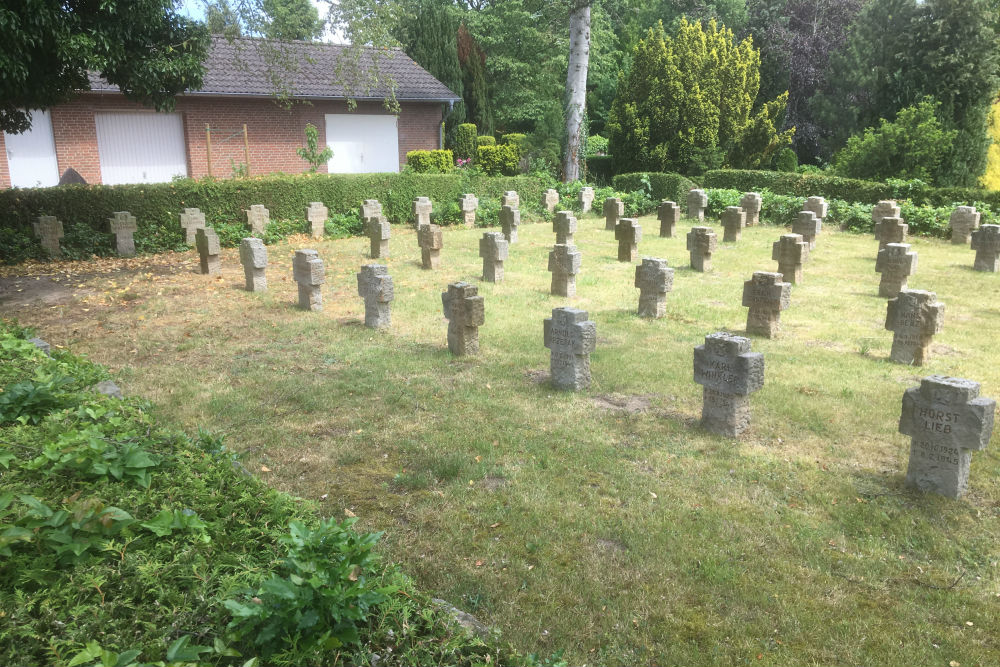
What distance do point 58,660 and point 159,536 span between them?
68 centimetres

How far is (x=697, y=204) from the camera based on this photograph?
791 inches

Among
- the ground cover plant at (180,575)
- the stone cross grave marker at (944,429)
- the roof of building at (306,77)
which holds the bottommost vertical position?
the stone cross grave marker at (944,429)

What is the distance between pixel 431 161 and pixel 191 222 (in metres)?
10.5

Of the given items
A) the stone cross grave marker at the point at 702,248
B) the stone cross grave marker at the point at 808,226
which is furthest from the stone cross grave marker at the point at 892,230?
the stone cross grave marker at the point at 702,248

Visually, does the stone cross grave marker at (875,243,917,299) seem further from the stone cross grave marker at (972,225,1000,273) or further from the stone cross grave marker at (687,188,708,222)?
the stone cross grave marker at (687,188,708,222)

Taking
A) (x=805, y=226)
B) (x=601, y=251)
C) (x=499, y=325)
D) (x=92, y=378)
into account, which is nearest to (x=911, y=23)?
(x=805, y=226)

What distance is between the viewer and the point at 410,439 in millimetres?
6531

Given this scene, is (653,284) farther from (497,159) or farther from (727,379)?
(497,159)

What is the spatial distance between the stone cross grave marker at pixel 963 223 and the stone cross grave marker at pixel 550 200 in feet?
32.8

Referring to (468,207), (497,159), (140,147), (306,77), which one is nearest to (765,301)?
(468,207)

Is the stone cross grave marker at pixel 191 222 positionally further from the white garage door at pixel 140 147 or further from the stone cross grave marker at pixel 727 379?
the stone cross grave marker at pixel 727 379

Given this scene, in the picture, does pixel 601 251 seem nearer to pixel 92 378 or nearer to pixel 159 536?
pixel 92 378

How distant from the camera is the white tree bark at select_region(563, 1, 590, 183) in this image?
23031 millimetres

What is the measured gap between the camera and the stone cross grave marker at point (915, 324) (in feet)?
27.1
